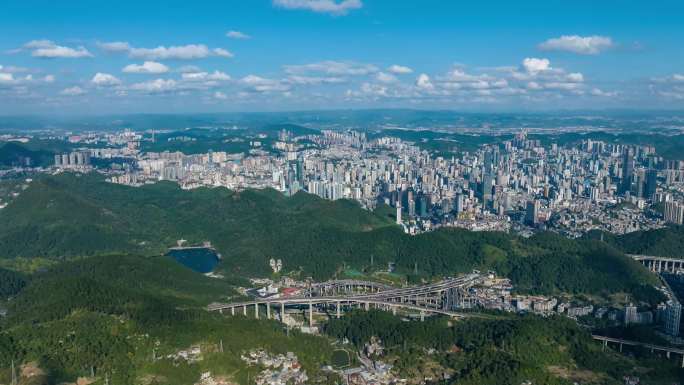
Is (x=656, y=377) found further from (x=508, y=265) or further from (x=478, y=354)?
(x=508, y=265)

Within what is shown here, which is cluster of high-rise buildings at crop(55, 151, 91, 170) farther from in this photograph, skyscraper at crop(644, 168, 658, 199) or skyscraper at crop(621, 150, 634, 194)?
skyscraper at crop(644, 168, 658, 199)

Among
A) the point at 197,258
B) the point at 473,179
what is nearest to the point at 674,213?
the point at 473,179

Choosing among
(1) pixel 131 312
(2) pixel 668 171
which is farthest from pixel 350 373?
(2) pixel 668 171

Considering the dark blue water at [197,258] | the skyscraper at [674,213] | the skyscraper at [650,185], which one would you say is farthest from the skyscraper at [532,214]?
the dark blue water at [197,258]

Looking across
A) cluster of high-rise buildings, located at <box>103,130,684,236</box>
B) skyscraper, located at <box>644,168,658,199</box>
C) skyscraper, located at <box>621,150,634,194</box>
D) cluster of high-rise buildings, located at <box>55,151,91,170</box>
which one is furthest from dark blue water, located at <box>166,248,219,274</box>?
skyscraper, located at <box>621,150,634,194</box>

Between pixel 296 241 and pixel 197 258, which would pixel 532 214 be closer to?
pixel 296 241
